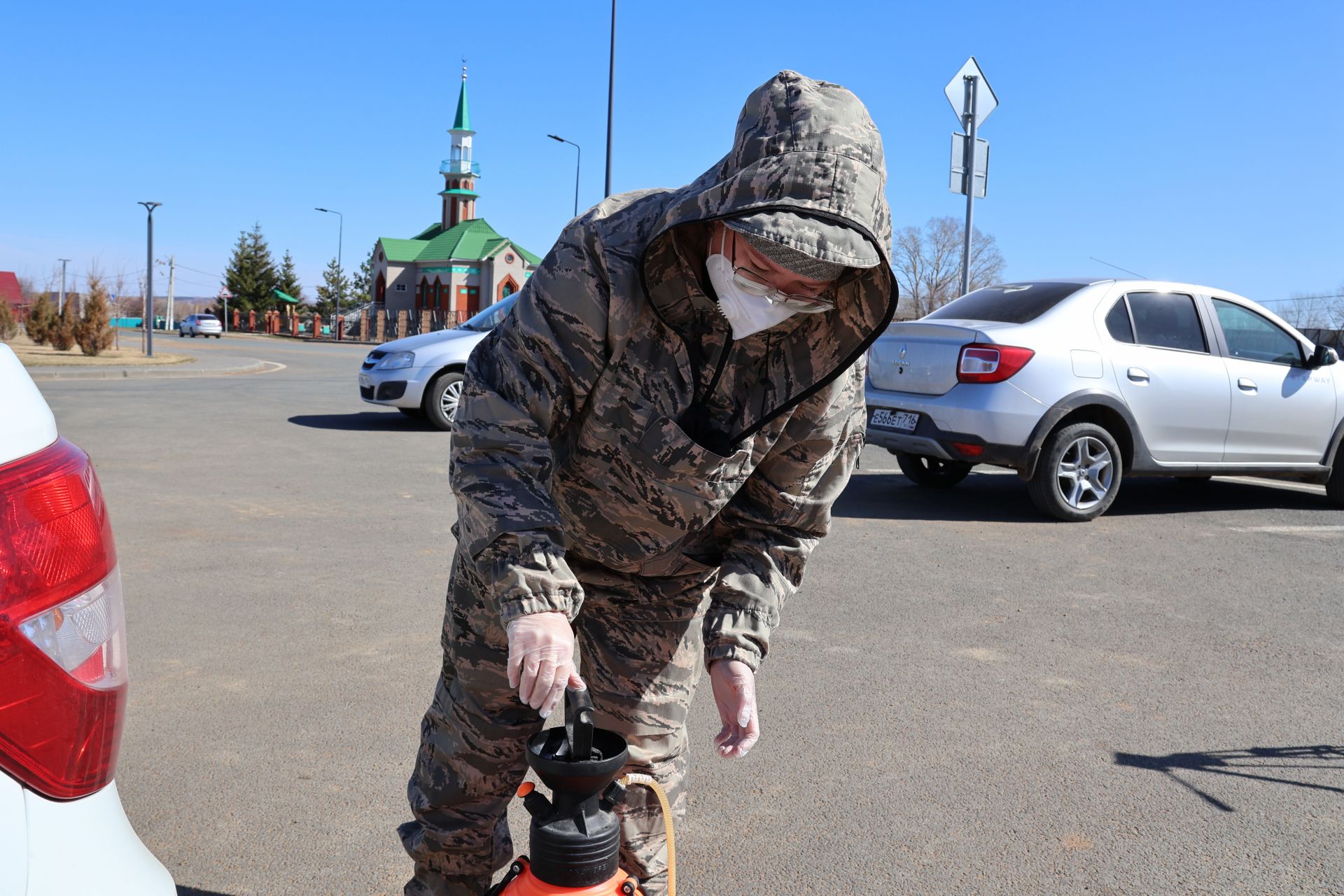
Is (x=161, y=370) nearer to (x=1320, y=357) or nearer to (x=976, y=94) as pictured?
(x=976, y=94)

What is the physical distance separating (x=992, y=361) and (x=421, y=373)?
621 centimetres

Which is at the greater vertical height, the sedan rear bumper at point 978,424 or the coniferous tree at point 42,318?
the coniferous tree at point 42,318

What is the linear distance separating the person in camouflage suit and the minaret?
7819 centimetres

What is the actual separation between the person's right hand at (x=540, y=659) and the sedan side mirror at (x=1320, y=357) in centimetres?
798

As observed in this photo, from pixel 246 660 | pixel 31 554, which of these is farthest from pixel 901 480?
pixel 31 554

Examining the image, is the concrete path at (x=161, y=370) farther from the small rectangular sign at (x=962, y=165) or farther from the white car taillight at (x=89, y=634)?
the white car taillight at (x=89, y=634)

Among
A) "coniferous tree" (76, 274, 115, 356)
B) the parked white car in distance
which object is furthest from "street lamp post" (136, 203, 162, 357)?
the parked white car in distance

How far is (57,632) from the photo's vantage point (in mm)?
1271

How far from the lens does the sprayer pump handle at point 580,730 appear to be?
1617 mm

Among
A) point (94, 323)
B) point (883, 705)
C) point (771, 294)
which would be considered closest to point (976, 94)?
point (883, 705)

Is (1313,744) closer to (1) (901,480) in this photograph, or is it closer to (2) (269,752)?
(2) (269,752)

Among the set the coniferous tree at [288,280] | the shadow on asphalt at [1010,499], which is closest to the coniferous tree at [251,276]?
the coniferous tree at [288,280]

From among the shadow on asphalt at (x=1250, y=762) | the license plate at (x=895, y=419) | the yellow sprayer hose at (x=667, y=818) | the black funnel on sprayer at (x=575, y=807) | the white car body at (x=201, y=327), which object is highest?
the white car body at (x=201, y=327)

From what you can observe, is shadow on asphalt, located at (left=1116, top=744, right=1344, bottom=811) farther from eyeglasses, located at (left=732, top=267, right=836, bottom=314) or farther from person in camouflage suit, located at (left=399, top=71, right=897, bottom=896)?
eyeglasses, located at (left=732, top=267, right=836, bottom=314)
